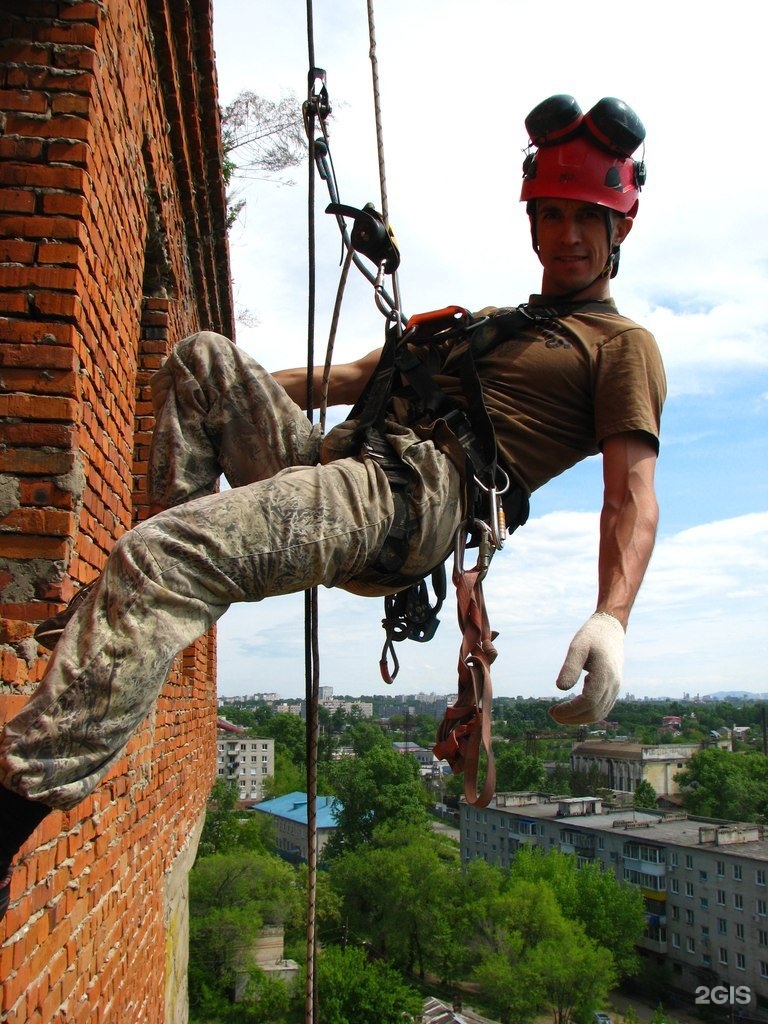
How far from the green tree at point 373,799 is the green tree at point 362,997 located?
24.1 meters

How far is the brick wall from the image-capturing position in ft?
8.63

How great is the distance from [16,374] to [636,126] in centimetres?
215

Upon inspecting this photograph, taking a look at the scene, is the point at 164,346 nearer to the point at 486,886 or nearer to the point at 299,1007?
the point at 299,1007

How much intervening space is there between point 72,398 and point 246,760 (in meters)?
97.4

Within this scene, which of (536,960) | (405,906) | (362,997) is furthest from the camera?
(405,906)

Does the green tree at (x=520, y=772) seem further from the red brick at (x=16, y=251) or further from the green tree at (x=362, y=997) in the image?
the red brick at (x=16, y=251)

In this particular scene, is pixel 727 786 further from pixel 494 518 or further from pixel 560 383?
pixel 494 518

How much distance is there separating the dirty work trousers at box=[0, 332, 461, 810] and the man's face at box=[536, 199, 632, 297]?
2.76ft

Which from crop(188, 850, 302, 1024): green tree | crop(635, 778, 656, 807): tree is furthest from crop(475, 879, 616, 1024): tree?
crop(635, 778, 656, 807): tree

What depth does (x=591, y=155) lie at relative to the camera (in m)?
2.88

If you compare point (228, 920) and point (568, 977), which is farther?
point (568, 977)

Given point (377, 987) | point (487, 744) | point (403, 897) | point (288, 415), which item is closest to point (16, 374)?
point (288, 415)

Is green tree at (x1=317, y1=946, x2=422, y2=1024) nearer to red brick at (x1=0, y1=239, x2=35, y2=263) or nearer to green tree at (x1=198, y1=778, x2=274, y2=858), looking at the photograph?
green tree at (x1=198, y1=778, x2=274, y2=858)

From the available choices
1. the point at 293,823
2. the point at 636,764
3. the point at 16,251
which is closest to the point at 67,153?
the point at 16,251
